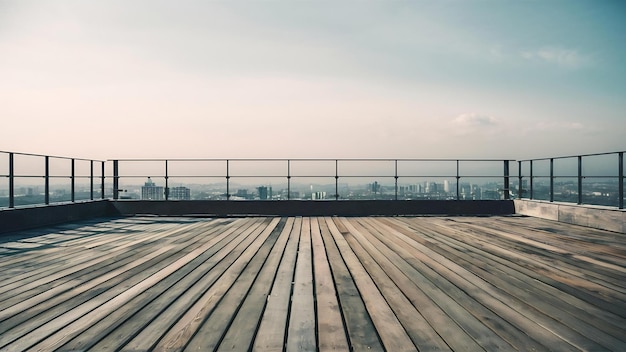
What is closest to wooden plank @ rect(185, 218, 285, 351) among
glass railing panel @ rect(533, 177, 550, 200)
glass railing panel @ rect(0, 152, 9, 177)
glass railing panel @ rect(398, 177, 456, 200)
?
glass railing panel @ rect(0, 152, 9, 177)

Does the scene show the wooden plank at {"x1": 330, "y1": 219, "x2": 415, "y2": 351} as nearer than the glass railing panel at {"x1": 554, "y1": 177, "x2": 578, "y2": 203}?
Yes

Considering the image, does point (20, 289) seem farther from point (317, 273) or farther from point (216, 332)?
point (317, 273)

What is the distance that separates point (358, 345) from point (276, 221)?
5.06 meters

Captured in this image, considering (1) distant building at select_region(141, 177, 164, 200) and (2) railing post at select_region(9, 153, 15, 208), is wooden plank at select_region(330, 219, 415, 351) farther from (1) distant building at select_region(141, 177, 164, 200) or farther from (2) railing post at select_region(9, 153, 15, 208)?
(1) distant building at select_region(141, 177, 164, 200)

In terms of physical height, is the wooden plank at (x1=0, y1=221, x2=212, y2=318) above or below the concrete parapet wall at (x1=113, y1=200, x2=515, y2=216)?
below

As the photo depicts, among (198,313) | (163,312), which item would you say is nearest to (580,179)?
(198,313)

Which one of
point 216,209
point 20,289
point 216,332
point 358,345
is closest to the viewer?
point 358,345

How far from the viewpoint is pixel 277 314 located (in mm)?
1953

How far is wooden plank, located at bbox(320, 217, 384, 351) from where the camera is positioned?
160 centimetres

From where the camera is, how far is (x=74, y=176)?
6.65m

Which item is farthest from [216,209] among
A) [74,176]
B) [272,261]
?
[272,261]

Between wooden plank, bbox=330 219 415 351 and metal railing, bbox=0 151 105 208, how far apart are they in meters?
5.71

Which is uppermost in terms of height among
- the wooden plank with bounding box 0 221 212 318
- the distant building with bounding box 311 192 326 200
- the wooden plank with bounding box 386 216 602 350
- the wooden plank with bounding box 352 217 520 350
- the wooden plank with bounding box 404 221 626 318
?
the distant building with bounding box 311 192 326 200

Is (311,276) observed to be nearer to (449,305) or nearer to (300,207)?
(449,305)
